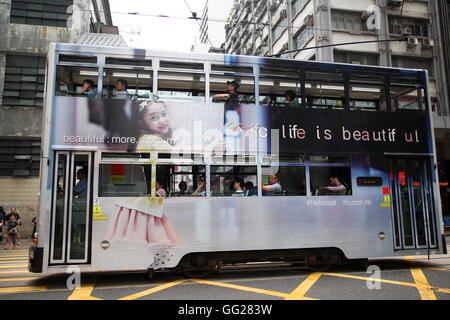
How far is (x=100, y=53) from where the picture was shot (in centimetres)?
631

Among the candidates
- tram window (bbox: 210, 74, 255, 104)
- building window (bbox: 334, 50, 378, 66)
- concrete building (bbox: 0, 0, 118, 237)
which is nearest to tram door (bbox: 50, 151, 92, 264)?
tram window (bbox: 210, 74, 255, 104)

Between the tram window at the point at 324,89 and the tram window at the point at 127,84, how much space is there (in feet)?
10.1

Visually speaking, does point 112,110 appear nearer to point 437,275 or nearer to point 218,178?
point 218,178

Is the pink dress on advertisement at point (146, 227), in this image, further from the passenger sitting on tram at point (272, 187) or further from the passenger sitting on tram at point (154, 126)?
the passenger sitting on tram at point (272, 187)

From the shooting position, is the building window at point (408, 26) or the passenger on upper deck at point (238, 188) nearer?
the passenger on upper deck at point (238, 188)

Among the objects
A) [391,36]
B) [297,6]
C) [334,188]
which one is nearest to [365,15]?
[391,36]

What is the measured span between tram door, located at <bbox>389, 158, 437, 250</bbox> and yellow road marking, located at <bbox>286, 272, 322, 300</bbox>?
1.86m

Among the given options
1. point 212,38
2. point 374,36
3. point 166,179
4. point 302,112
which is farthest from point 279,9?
point 212,38

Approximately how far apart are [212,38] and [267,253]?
73.1 m

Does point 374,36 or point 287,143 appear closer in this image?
point 287,143

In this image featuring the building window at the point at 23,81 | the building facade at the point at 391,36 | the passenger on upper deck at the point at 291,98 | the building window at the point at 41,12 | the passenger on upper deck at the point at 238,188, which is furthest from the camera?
the building facade at the point at 391,36

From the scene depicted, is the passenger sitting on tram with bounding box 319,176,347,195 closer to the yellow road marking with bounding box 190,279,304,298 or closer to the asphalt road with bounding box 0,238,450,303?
the asphalt road with bounding box 0,238,450,303

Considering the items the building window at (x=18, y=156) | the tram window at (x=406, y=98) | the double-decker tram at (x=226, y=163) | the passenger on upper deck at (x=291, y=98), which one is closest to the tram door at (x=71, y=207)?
the double-decker tram at (x=226, y=163)

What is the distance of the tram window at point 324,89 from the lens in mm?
7164
